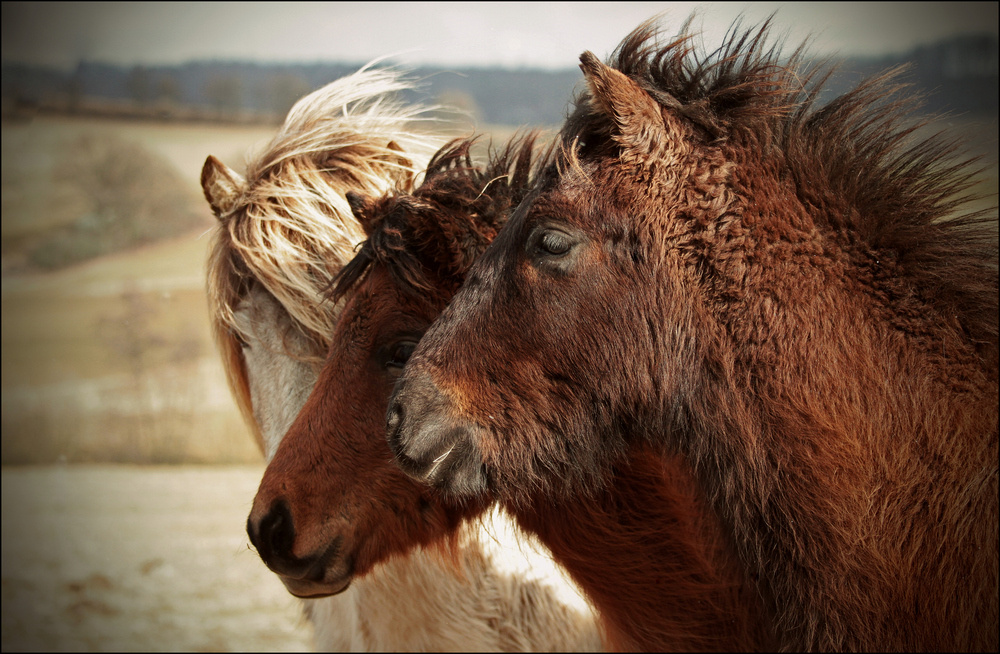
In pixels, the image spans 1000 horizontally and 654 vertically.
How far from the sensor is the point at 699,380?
6.02 ft

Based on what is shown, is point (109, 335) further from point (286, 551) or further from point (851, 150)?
point (851, 150)

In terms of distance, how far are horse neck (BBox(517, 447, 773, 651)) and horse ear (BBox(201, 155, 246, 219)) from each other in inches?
80.5

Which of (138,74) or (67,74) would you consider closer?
(67,74)

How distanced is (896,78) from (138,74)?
11.4 meters

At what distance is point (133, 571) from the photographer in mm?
5855

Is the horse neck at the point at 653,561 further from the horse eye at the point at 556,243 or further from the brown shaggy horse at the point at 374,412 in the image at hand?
the horse eye at the point at 556,243

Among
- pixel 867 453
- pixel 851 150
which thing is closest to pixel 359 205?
pixel 851 150

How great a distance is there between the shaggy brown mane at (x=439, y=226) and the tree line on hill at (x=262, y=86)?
86 cm

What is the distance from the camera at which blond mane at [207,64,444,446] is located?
9.23ft

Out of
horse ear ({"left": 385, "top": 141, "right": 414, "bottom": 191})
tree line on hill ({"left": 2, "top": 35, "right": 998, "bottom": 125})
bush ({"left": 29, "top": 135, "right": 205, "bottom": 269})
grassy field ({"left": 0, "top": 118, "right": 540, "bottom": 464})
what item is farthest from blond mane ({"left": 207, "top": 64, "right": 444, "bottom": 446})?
bush ({"left": 29, "top": 135, "right": 205, "bottom": 269})

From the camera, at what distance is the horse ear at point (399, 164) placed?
305 cm

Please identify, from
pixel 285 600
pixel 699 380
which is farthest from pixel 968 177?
pixel 285 600

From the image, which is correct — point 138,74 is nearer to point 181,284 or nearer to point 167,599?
point 181,284

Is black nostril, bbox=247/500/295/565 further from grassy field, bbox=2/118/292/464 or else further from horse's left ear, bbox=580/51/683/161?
grassy field, bbox=2/118/292/464
